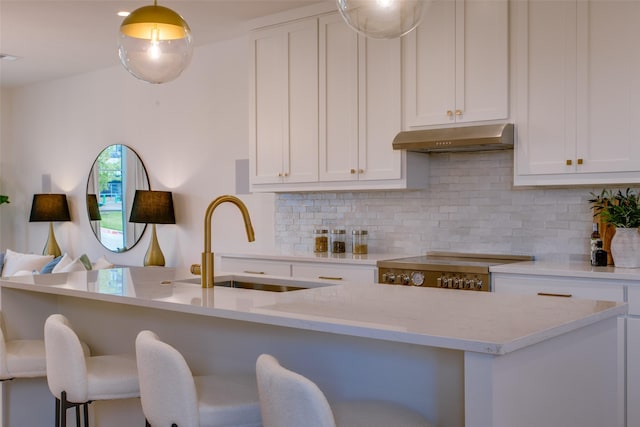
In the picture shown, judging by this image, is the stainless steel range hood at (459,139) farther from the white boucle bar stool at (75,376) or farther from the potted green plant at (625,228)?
the white boucle bar stool at (75,376)

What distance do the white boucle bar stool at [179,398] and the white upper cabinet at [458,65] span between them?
2417 mm

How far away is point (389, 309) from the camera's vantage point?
202 cm

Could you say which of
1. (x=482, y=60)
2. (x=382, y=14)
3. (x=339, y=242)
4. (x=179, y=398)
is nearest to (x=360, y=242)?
(x=339, y=242)

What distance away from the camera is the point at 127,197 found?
6633 mm

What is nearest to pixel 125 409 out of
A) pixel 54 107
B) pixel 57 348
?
pixel 57 348

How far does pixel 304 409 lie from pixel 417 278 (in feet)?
7.88

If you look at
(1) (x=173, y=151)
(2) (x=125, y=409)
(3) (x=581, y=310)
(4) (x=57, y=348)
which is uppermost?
(1) (x=173, y=151)

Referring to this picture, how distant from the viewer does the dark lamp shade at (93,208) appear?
6930mm

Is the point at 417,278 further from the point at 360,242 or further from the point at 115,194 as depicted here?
the point at 115,194

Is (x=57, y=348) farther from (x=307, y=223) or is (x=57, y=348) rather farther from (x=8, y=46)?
(x=8, y=46)

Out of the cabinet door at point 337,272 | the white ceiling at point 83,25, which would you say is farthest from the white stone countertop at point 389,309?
the white ceiling at point 83,25

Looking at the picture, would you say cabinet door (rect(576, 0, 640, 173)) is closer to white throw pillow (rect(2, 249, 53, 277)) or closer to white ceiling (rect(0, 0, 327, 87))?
white ceiling (rect(0, 0, 327, 87))

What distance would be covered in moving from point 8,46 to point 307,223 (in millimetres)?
3029

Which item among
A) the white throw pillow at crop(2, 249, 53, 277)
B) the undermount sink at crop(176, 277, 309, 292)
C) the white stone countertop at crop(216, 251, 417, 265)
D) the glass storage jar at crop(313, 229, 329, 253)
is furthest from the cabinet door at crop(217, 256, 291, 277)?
the white throw pillow at crop(2, 249, 53, 277)
